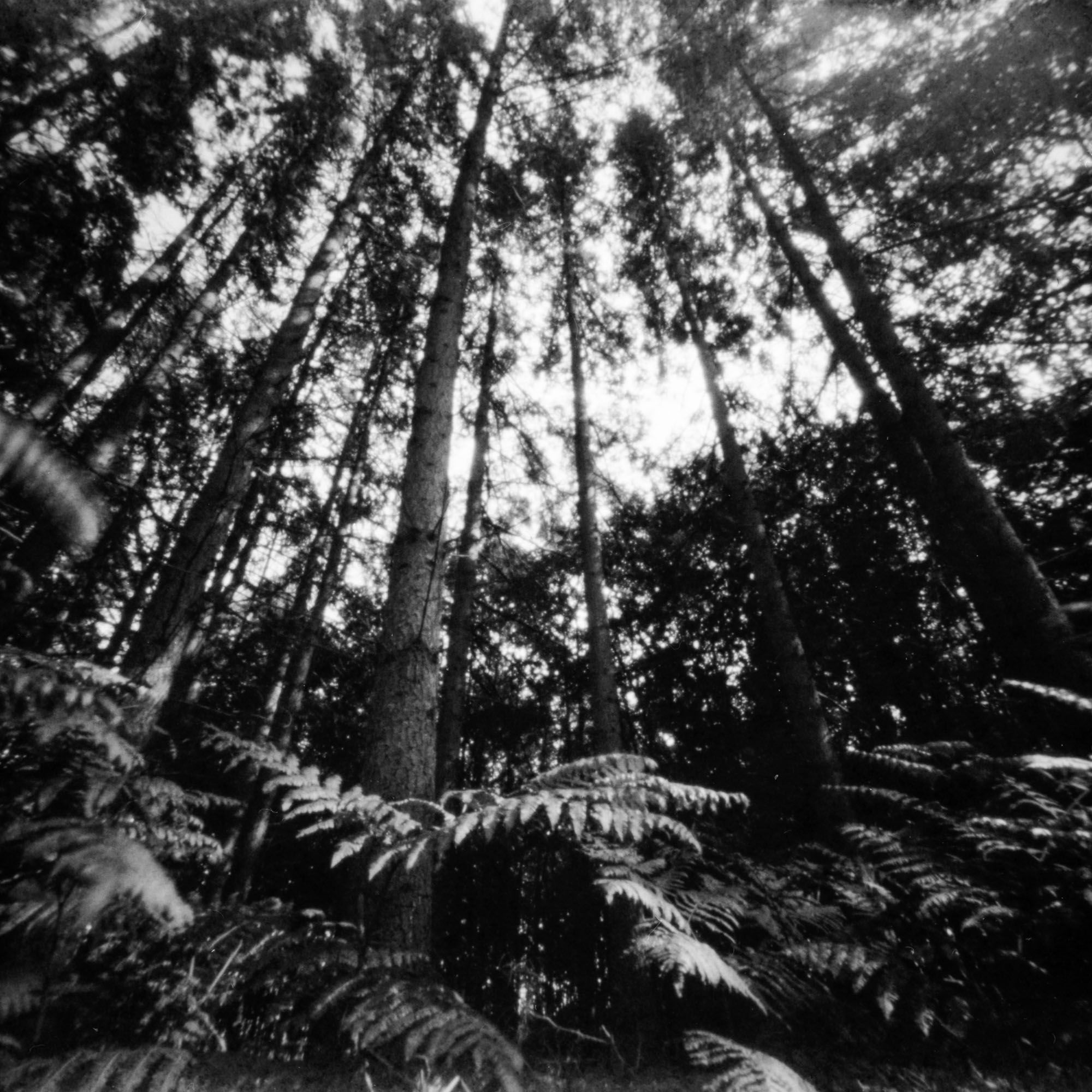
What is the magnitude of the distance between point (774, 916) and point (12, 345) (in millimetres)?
5499

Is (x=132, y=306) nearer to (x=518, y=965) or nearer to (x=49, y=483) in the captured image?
(x=49, y=483)

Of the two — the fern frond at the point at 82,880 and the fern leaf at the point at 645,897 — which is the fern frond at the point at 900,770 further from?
the fern frond at the point at 82,880

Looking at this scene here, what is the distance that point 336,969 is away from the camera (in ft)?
6.86

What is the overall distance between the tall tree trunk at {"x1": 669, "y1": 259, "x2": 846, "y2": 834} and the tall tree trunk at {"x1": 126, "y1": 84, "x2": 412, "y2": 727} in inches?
235

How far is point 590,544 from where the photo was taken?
345 inches

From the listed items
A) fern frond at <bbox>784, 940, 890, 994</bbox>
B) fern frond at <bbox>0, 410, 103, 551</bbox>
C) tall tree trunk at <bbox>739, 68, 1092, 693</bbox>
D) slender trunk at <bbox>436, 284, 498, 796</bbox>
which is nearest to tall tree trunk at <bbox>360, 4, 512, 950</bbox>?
fern frond at <bbox>784, 940, 890, 994</bbox>

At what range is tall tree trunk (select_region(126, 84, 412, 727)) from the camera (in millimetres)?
5043

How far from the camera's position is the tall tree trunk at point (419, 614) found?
3.03 meters

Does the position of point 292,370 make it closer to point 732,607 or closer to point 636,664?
point 636,664

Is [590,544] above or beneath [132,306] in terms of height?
beneath

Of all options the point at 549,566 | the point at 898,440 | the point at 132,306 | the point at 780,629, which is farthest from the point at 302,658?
the point at 898,440

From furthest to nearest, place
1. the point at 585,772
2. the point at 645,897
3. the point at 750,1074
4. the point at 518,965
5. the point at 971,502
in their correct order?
the point at 971,502, the point at 518,965, the point at 585,772, the point at 645,897, the point at 750,1074

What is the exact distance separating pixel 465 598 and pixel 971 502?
23.9 ft

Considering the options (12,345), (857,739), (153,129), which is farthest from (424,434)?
(857,739)
